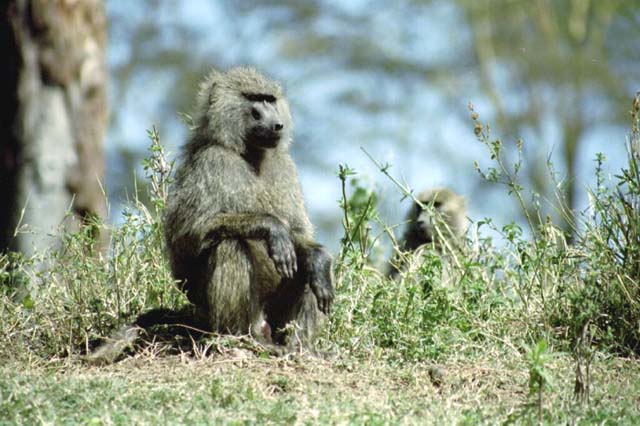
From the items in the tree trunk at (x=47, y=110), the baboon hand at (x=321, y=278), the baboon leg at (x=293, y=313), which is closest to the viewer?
the baboon hand at (x=321, y=278)

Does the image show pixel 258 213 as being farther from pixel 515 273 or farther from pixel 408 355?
pixel 515 273

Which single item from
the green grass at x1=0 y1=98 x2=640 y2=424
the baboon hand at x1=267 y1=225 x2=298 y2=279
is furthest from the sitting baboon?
the green grass at x1=0 y1=98 x2=640 y2=424

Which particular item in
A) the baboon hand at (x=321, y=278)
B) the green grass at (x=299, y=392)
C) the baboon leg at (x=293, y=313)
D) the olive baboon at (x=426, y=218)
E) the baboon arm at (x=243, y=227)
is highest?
the olive baboon at (x=426, y=218)

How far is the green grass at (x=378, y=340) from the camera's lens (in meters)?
4.00

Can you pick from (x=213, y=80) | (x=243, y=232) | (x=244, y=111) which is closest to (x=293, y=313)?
(x=243, y=232)

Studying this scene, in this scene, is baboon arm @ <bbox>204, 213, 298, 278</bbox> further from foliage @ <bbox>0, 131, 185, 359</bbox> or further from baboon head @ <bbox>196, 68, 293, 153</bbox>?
foliage @ <bbox>0, 131, 185, 359</bbox>

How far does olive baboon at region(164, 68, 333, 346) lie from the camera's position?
16.6ft

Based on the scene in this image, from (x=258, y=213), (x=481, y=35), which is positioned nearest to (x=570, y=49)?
(x=481, y=35)

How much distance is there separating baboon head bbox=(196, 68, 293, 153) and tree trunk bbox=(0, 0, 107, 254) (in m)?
2.91

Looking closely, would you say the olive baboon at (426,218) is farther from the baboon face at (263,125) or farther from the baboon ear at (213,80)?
the baboon face at (263,125)

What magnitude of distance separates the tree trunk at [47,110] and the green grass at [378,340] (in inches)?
83.3

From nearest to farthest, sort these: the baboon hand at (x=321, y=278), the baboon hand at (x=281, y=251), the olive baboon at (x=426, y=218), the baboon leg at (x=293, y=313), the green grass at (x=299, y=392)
Answer: the green grass at (x=299, y=392)
the baboon hand at (x=281, y=251)
the baboon hand at (x=321, y=278)
the baboon leg at (x=293, y=313)
the olive baboon at (x=426, y=218)

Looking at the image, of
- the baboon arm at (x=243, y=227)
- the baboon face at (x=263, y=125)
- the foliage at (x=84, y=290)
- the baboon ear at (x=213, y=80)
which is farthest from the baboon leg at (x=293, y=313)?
the baboon ear at (x=213, y=80)

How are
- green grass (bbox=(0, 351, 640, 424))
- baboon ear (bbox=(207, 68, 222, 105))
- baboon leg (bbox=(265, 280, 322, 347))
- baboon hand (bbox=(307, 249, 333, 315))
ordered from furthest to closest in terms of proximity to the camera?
baboon ear (bbox=(207, 68, 222, 105)), baboon leg (bbox=(265, 280, 322, 347)), baboon hand (bbox=(307, 249, 333, 315)), green grass (bbox=(0, 351, 640, 424))
